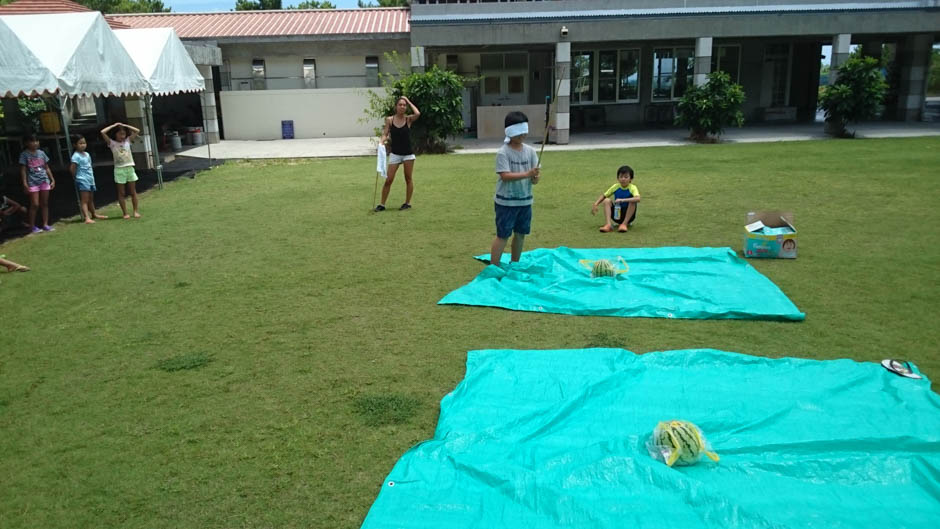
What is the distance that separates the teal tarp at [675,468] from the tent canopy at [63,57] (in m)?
8.45

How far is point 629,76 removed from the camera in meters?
26.1

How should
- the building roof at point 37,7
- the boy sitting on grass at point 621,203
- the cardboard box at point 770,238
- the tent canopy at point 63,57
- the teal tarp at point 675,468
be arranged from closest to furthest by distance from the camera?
1. the teal tarp at point 675,468
2. the cardboard box at point 770,238
3. the boy sitting on grass at point 621,203
4. the tent canopy at point 63,57
5. the building roof at point 37,7

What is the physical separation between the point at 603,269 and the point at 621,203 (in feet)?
8.29

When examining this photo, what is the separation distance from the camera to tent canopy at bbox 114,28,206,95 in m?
14.1

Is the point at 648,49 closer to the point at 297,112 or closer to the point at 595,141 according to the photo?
the point at 595,141

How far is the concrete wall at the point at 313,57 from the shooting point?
25.7m

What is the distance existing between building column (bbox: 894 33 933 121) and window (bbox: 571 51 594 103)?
10397mm

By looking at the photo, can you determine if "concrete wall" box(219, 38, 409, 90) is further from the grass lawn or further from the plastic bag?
the plastic bag

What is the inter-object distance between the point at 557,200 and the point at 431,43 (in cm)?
1053

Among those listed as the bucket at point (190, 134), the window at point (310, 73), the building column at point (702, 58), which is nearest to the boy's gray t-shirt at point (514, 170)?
the building column at point (702, 58)

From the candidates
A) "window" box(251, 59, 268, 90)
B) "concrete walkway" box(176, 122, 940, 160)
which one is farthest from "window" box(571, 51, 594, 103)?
"window" box(251, 59, 268, 90)

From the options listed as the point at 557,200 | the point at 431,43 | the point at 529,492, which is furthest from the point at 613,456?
the point at 431,43

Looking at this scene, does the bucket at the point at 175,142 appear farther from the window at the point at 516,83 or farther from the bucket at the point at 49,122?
Result: the window at the point at 516,83

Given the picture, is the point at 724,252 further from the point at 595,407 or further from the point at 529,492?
the point at 529,492
